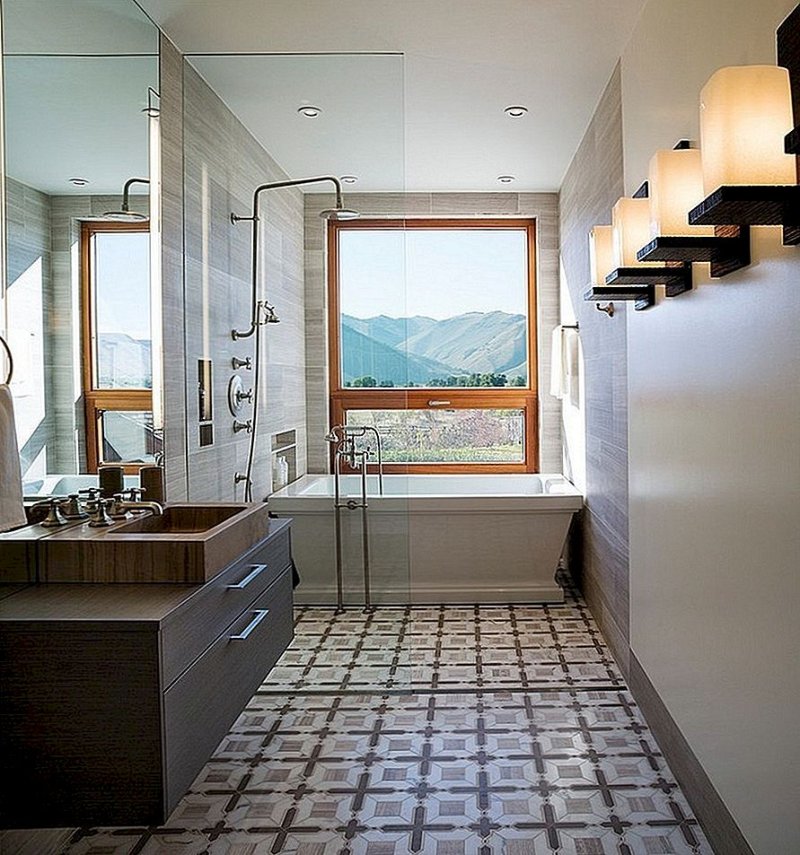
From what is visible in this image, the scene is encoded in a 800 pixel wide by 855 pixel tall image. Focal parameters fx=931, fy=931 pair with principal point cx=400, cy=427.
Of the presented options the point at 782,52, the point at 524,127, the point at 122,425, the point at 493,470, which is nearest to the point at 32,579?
the point at 122,425

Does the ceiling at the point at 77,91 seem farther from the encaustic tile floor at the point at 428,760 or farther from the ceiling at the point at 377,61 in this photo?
the encaustic tile floor at the point at 428,760

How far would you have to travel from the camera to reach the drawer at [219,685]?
2209 millimetres

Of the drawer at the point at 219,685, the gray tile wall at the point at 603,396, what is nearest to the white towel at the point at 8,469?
the drawer at the point at 219,685

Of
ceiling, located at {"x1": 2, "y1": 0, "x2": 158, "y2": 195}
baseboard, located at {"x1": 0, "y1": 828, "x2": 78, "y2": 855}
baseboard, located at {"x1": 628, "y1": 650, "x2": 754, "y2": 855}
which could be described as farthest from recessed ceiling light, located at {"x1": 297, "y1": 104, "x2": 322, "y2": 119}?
baseboard, located at {"x1": 0, "y1": 828, "x2": 78, "y2": 855}

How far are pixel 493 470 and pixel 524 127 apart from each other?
8.06 ft

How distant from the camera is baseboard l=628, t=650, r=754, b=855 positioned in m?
2.29

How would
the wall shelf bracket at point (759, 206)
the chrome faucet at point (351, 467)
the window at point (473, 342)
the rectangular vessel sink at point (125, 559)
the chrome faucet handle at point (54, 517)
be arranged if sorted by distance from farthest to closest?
the window at point (473, 342) < the chrome faucet at point (351, 467) < the chrome faucet handle at point (54, 517) < the rectangular vessel sink at point (125, 559) < the wall shelf bracket at point (759, 206)

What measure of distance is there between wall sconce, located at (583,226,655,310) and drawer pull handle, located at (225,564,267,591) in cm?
145

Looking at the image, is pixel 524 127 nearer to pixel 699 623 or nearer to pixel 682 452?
pixel 682 452

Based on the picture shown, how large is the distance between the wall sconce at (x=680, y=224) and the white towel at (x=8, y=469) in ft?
5.19

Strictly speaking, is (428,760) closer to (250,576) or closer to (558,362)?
(250,576)

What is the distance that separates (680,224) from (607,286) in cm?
87

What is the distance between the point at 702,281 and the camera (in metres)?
2.50

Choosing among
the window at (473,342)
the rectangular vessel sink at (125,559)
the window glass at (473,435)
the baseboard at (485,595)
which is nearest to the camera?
the rectangular vessel sink at (125,559)
